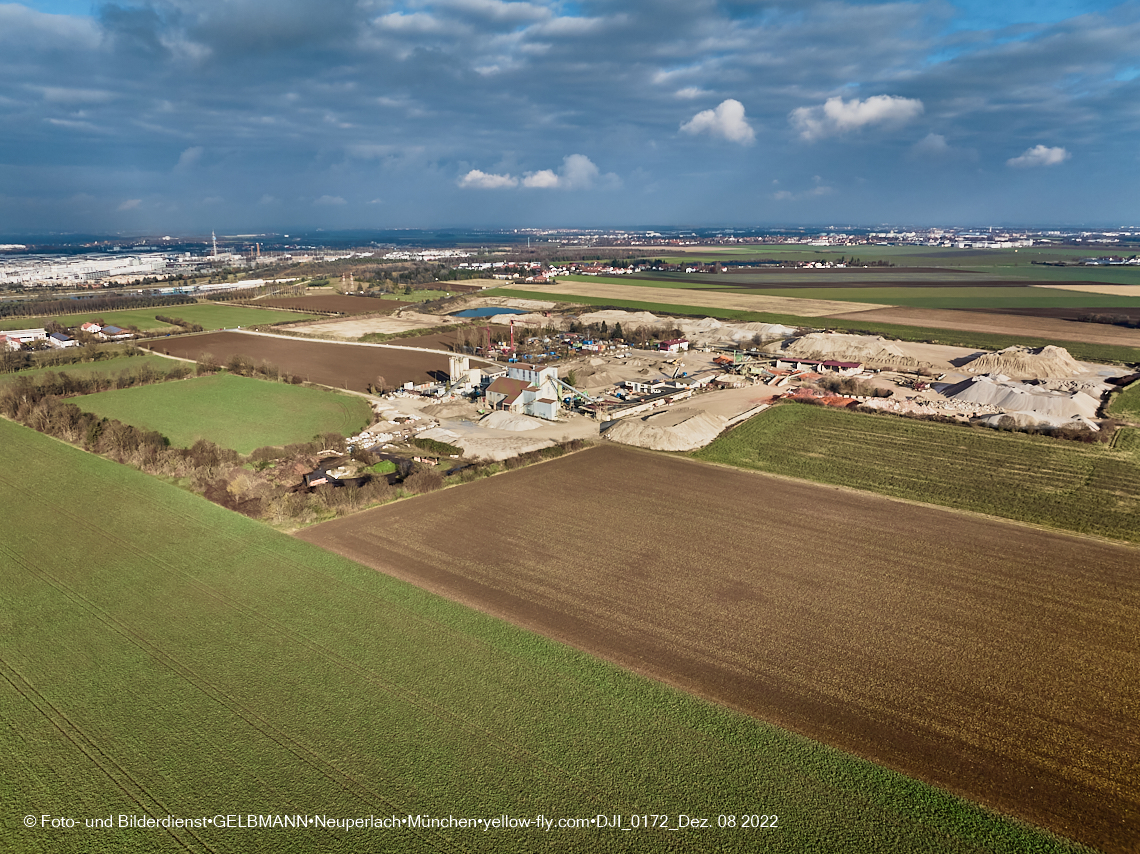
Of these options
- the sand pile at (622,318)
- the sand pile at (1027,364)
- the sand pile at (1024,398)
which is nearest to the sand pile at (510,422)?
the sand pile at (1024,398)

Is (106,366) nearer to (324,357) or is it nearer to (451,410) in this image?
(324,357)

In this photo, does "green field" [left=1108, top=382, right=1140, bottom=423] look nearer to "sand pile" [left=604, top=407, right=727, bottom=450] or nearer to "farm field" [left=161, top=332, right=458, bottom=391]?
"sand pile" [left=604, top=407, right=727, bottom=450]

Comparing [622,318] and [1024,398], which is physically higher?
[622,318]

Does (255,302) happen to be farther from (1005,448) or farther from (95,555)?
(1005,448)

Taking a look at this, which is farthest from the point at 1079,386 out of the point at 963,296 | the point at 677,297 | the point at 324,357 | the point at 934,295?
the point at 677,297

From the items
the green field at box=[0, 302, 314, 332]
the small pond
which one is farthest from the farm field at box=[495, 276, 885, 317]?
the green field at box=[0, 302, 314, 332]

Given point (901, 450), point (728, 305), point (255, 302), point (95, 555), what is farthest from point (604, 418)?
point (255, 302)
